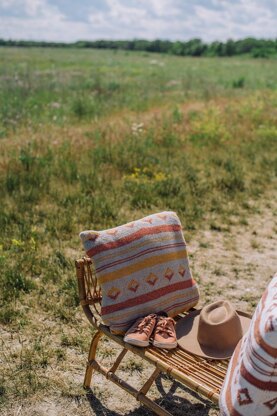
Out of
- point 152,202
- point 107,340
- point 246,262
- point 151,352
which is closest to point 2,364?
point 107,340

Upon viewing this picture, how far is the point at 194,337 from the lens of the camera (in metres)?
2.75

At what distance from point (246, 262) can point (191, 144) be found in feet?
12.2

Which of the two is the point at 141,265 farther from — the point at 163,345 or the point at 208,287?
the point at 208,287

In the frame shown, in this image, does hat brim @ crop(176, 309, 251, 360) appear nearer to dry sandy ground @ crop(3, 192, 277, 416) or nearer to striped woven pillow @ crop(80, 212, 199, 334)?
striped woven pillow @ crop(80, 212, 199, 334)

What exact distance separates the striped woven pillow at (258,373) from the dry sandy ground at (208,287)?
3.86 ft

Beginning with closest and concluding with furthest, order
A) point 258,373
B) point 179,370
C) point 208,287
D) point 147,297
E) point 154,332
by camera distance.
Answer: point 258,373 → point 179,370 → point 154,332 → point 147,297 → point 208,287

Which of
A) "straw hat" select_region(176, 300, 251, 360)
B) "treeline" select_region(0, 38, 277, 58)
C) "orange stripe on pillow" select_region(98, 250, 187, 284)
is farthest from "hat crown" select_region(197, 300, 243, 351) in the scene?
"treeline" select_region(0, 38, 277, 58)

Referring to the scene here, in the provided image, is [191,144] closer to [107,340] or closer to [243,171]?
[243,171]

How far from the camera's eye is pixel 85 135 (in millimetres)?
7969

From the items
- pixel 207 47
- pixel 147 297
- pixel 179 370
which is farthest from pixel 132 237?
pixel 207 47

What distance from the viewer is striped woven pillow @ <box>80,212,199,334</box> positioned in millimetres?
2803

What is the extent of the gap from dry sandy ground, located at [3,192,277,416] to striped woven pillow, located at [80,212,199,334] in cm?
54

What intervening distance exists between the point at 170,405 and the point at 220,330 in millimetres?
695

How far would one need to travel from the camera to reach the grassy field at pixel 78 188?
11.3ft
